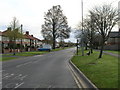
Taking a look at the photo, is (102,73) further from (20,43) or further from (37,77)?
(20,43)

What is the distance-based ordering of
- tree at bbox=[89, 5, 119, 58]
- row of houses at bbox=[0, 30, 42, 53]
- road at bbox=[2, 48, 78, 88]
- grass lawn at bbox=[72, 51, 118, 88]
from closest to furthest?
grass lawn at bbox=[72, 51, 118, 88], road at bbox=[2, 48, 78, 88], tree at bbox=[89, 5, 119, 58], row of houses at bbox=[0, 30, 42, 53]

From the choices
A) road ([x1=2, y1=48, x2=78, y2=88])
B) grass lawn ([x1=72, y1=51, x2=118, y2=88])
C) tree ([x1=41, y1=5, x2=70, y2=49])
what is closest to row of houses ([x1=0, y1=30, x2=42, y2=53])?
tree ([x1=41, y1=5, x2=70, y2=49])

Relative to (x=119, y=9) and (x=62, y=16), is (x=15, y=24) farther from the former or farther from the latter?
(x=62, y=16)

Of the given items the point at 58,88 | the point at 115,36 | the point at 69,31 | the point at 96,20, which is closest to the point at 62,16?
the point at 69,31

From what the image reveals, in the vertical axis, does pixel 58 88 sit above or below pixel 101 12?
below

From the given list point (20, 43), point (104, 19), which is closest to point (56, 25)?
point (20, 43)

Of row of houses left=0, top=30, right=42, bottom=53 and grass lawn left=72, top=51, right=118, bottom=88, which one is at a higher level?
row of houses left=0, top=30, right=42, bottom=53

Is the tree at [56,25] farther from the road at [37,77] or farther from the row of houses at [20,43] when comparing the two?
the road at [37,77]

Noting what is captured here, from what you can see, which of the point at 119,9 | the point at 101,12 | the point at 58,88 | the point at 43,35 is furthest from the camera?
the point at 43,35

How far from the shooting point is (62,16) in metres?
70.1

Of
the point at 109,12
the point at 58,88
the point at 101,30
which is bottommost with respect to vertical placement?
the point at 58,88

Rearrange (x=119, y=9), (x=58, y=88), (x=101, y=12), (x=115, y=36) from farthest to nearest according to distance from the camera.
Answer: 1. (x=115, y=36)
2. (x=101, y=12)
3. (x=119, y=9)
4. (x=58, y=88)

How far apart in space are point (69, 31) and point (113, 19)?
137ft

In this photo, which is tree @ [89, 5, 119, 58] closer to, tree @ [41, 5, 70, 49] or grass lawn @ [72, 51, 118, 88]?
grass lawn @ [72, 51, 118, 88]
